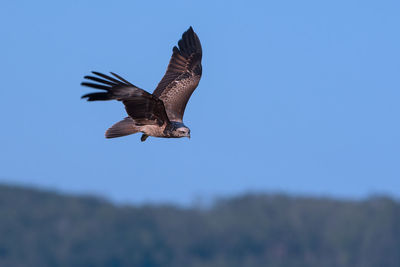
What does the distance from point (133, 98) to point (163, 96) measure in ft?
8.45

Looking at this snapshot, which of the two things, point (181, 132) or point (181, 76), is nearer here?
point (181, 132)

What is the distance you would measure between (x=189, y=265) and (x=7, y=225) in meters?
18.1

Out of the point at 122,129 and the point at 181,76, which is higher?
the point at 181,76

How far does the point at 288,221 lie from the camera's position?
309 ft

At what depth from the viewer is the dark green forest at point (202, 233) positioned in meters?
85.4

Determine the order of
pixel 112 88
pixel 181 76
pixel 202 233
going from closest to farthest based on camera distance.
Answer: pixel 112 88 < pixel 181 76 < pixel 202 233

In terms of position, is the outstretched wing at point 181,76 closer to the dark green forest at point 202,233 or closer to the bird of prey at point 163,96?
the bird of prey at point 163,96

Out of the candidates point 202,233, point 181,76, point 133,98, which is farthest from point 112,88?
point 202,233

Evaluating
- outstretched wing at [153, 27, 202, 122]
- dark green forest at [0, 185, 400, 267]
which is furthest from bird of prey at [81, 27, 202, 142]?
dark green forest at [0, 185, 400, 267]

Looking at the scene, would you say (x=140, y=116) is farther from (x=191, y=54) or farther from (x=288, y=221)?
(x=288, y=221)

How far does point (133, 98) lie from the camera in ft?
42.3

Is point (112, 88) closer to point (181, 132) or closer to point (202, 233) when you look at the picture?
point (181, 132)

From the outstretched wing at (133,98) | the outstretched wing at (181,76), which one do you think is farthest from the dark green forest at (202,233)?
the outstretched wing at (133,98)

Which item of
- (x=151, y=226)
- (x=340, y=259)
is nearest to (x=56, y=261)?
(x=151, y=226)
